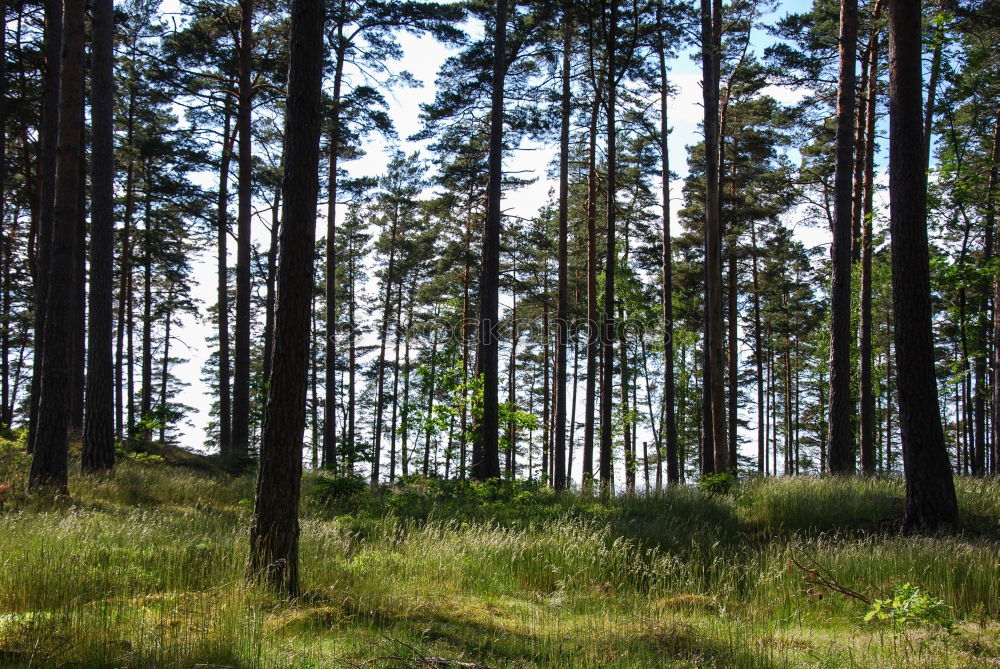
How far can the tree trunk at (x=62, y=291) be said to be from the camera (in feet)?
29.0

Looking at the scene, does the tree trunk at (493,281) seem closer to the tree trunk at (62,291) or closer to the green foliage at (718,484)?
the green foliage at (718,484)

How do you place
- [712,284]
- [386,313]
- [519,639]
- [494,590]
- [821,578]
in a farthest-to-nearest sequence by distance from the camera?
[386,313] → [712,284] → [494,590] → [821,578] → [519,639]

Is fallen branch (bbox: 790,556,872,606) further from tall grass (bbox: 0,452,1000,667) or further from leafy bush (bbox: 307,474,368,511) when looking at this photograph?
leafy bush (bbox: 307,474,368,511)

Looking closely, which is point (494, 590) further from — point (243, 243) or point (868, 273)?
point (868, 273)

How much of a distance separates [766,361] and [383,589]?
3075cm

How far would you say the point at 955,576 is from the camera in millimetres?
5746

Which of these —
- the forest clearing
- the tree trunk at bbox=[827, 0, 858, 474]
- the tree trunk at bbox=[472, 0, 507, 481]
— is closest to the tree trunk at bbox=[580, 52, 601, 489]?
the forest clearing

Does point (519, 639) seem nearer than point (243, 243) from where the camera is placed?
Yes

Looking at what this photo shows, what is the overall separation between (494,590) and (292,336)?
3.22 meters

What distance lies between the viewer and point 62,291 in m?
8.94

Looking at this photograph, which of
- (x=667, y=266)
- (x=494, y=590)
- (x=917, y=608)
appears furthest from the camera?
(x=667, y=266)

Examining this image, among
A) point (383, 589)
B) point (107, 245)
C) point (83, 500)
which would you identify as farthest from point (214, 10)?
point (383, 589)

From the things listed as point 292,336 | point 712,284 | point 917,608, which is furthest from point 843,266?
point 292,336

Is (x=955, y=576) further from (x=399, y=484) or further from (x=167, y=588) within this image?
(x=399, y=484)
